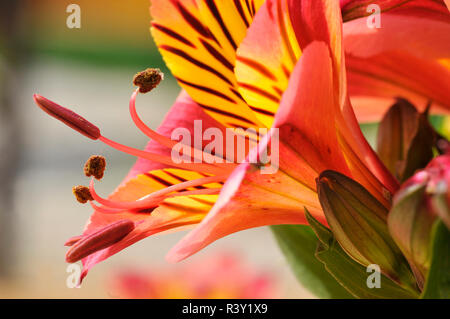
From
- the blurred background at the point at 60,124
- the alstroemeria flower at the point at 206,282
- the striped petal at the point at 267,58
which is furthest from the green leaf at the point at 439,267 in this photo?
the blurred background at the point at 60,124

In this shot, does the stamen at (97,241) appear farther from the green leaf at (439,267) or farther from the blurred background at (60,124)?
the blurred background at (60,124)

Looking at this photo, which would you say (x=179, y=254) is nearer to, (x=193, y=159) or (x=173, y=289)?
(x=193, y=159)

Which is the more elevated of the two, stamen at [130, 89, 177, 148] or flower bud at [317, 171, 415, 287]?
stamen at [130, 89, 177, 148]

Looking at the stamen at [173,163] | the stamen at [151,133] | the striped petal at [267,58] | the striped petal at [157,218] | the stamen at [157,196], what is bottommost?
the striped petal at [157,218]

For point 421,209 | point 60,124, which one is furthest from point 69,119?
point 60,124

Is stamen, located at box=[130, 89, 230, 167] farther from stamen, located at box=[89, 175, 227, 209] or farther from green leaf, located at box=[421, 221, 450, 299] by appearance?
green leaf, located at box=[421, 221, 450, 299]

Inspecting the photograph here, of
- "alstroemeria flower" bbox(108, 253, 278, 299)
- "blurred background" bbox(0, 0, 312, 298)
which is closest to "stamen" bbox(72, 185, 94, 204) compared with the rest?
"alstroemeria flower" bbox(108, 253, 278, 299)

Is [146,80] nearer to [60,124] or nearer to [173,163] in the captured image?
[173,163]
